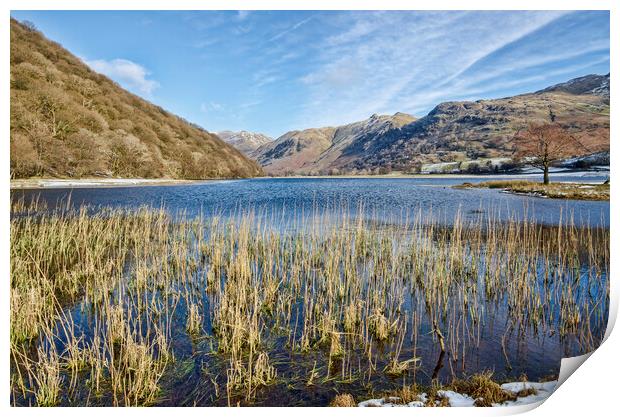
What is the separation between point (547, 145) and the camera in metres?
18.9

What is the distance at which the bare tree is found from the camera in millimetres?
17303

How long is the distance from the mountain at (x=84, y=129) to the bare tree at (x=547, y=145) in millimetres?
26726

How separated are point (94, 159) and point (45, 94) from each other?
20.7ft

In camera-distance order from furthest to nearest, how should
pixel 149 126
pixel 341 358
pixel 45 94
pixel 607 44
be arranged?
pixel 149 126, pixel 45 94, pixel 607 44, pixel 341 358

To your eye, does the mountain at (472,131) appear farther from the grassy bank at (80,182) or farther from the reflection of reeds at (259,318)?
the grassy bank at (80,182)

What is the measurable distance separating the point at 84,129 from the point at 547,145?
3793 cm

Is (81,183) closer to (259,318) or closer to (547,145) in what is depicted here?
(259,318)

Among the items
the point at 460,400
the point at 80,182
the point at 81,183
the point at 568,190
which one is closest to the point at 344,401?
the point at 460,400

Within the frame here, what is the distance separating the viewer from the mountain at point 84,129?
1898 cm

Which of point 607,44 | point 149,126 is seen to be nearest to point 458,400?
point 607,44

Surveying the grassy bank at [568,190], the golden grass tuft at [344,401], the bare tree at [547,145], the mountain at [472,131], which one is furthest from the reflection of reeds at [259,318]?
the bare tree at [547,145]

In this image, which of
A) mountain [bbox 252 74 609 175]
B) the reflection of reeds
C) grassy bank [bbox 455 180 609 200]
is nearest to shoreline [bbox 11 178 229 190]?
the reflection of reeds
